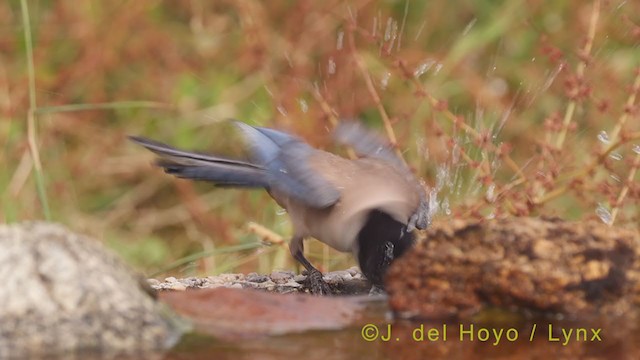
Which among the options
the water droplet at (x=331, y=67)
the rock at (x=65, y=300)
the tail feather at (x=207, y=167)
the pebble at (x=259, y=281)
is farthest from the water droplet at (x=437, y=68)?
the rock at (x=65, y=300)

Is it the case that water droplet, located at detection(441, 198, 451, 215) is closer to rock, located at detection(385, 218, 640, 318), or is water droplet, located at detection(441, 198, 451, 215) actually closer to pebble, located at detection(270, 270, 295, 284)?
pebble, located at detection(270, 270, 295, 284)

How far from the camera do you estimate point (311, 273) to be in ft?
12.3

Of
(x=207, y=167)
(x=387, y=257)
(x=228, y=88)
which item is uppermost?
(x=207, y=167)

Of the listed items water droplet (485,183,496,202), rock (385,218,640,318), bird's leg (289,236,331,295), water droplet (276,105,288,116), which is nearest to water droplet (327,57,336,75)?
water droplet (276,105,288,116)

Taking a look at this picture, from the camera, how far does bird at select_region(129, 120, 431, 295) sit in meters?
3.49

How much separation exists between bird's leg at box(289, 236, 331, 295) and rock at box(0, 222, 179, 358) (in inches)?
40.6

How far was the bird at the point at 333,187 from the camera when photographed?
3494mm

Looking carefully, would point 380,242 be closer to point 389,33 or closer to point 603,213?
point 603,213

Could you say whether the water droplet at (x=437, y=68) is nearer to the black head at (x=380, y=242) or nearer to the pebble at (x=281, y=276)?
the pebble at (x=281, y=276)

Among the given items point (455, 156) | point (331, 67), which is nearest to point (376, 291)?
point (455, 156)

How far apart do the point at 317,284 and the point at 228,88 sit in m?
2.38

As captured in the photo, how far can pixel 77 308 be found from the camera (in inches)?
102

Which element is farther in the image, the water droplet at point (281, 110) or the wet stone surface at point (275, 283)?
the water droplet at point (281, 110)

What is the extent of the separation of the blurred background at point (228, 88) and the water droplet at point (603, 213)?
1.90ft
